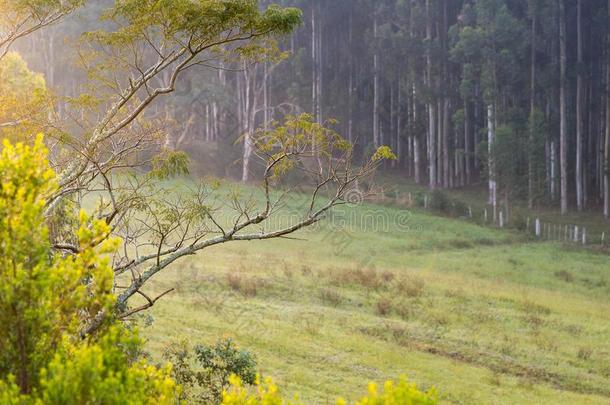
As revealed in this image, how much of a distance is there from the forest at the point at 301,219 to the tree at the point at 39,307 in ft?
0.08

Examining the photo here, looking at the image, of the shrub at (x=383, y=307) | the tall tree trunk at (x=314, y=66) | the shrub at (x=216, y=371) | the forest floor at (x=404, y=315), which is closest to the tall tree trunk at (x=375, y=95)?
the tall tree trunk at (x=314, y=66)

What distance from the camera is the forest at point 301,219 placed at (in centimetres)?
580

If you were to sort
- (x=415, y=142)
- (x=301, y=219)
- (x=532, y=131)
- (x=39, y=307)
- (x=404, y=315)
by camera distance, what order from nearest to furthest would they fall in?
(x=39, y=307)
(x=301, y=219)
(x=404, y=315)
(x=532, y=131)
(x=415, y=142)

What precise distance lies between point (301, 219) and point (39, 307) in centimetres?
1488

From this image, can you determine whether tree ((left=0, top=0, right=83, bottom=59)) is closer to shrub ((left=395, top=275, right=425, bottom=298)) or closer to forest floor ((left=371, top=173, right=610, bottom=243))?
shrub ((left=395, top=275, right=425, bottom=298))

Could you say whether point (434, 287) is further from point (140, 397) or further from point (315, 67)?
point (315, 67)

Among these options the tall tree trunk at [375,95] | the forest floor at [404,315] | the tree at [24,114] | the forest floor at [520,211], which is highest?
the tall tree trunk at [375,95]

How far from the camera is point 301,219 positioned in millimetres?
20109

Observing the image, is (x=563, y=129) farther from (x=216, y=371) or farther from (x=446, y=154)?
(x=216, y=371)

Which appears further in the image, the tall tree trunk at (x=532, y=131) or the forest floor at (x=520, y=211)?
the tall tree trunk at (x=532, y=131)

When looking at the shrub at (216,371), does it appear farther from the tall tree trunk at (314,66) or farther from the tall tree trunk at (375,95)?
the tall tree trunk at (375,95)

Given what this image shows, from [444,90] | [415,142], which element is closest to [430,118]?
[415,142]

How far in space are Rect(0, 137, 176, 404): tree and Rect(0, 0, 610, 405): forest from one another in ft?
0.08

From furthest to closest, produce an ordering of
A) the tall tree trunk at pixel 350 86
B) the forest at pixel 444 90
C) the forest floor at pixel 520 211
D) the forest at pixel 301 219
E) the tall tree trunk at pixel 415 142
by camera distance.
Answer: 1. the tall tree trunk at pixel 350 86
2. the tall tree trunk at pixel 415 142
3. the forest at pixel 444 90
4. the forest floor at pixel 520 211
5. the forest at pixel 301 219
